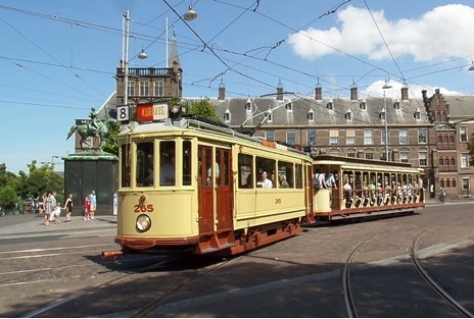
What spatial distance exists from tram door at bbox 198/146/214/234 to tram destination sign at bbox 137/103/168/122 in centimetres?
113

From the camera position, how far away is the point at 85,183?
30.0 m

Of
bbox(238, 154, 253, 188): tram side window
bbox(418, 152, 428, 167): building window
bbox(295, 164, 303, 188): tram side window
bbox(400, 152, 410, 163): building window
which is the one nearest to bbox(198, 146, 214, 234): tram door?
bbox(238, 154, 253, 188): tram side window

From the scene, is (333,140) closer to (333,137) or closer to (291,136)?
(333,137)

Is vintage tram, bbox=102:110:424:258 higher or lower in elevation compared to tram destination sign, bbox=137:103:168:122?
lower

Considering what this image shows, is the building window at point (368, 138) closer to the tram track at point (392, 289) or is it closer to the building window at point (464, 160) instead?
the building window at point (464, 160)

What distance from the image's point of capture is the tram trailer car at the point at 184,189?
9828 millimetres

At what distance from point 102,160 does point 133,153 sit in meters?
20.6

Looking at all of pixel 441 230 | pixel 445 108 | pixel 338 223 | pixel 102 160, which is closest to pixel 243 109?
pixel 445 108

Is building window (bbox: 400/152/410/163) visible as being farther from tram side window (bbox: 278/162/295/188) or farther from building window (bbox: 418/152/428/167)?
tram side window (bbox: 278/162/295/188)

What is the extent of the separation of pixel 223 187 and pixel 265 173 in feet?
8.27

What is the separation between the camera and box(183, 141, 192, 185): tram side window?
32.8ft

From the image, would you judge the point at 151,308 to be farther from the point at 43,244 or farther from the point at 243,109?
the point at 243,109

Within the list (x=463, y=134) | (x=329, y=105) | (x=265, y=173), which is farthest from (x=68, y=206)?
(x=463, y=134)

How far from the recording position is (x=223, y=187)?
1101cm
